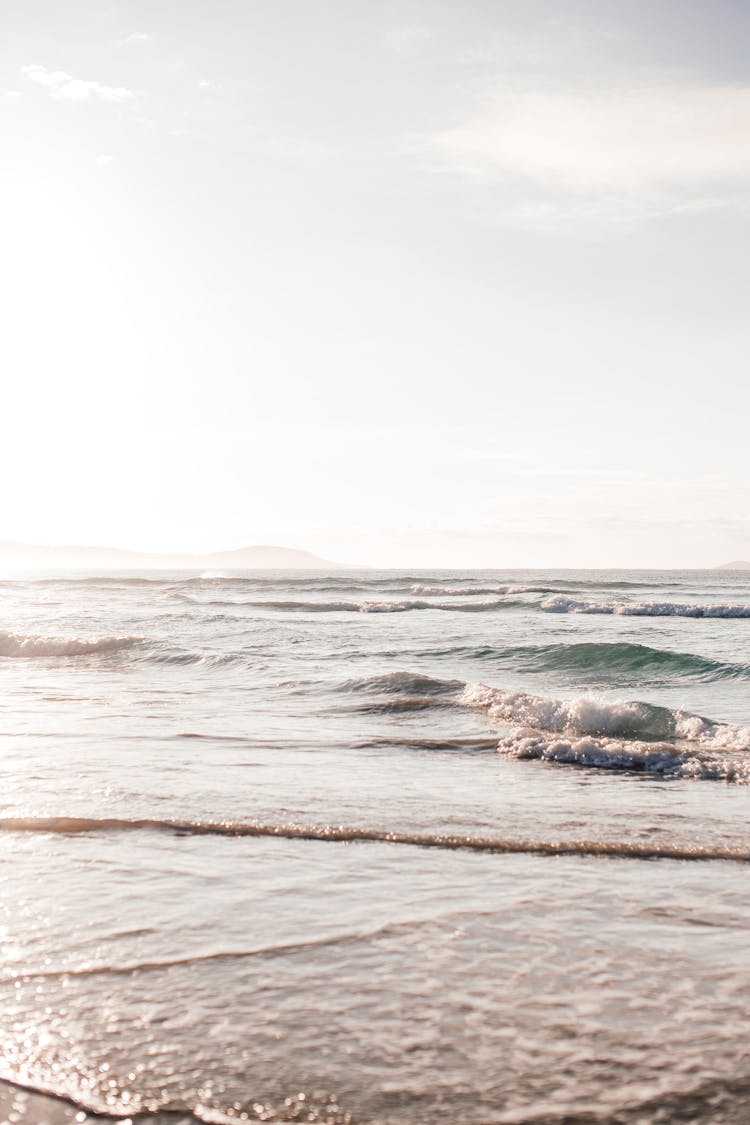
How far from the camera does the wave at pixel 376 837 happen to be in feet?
19.4

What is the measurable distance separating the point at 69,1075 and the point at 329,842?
9.70 feet

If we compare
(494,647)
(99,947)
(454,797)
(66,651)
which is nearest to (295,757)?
(454,797)

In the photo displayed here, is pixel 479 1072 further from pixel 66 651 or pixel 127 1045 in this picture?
pixel 66 651

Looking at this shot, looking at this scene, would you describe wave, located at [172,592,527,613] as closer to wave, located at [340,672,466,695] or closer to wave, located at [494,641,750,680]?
wave, located at [494,641,750,680]

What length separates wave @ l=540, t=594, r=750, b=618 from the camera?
3759cm

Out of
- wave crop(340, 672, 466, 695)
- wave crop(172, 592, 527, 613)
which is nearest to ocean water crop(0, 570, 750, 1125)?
wave crop(340, 672, 466, 695)

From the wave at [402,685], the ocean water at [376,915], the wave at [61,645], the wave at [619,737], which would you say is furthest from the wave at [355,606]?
the ocean water at [376,915]

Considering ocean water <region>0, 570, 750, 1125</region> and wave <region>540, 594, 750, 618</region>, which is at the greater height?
wave <region>540, 594, 750, 618</region>

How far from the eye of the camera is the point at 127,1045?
3.36 metres

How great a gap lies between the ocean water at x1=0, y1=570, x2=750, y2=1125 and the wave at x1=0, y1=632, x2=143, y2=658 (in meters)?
10.2

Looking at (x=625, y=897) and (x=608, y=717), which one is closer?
(x=625, y=897)

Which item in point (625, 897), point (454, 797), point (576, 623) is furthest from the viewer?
point (576, 623)

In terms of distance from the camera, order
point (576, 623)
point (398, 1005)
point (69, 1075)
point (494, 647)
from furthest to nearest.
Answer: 1. point (576, 623)
2. point (494, 647)
3. point (398, 1005)
4. point (69, 1075)

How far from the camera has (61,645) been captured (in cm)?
2233
